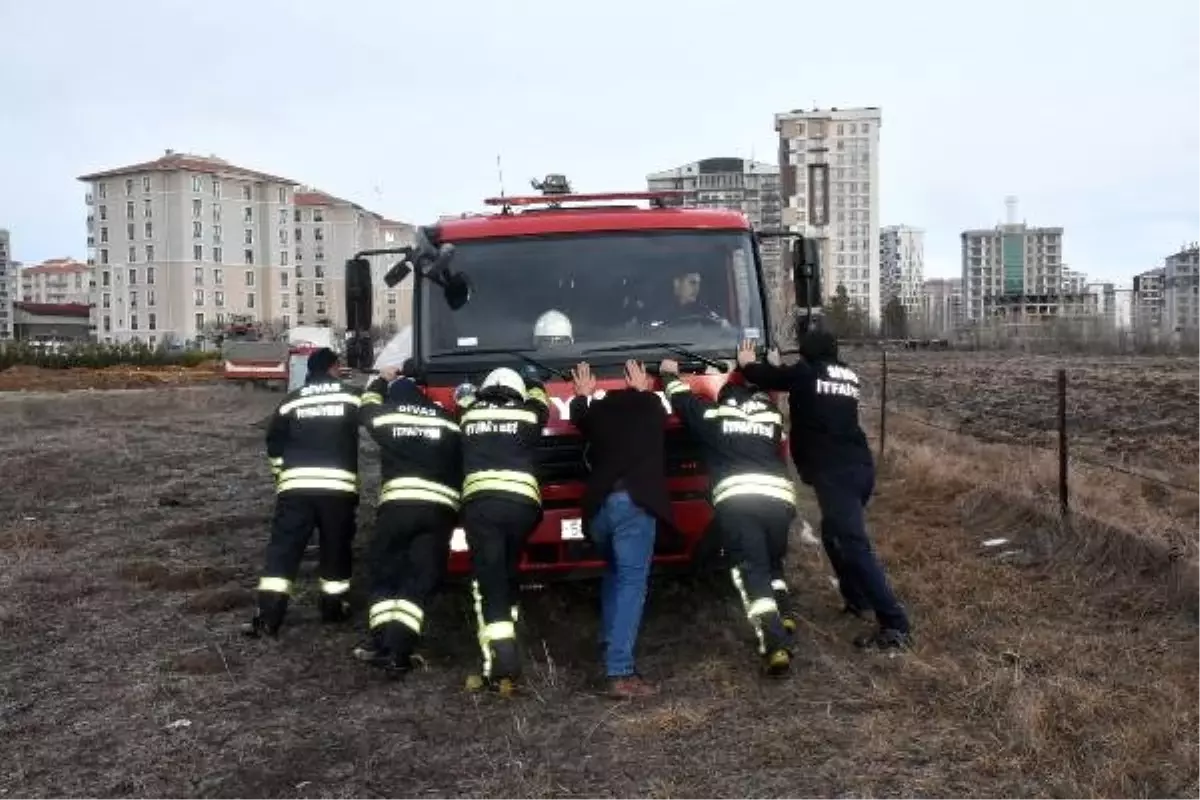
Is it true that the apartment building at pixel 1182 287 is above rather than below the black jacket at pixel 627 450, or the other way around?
above

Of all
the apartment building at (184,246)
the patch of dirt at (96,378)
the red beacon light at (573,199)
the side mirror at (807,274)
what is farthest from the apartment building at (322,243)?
the side mirror at (807,274)

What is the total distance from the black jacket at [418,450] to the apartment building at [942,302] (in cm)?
9904

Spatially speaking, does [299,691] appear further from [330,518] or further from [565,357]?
[565,357]

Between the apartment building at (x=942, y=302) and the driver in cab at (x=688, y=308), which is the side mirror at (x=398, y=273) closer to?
the driver in cab at (x=688, y=308)

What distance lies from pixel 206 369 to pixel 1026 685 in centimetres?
4651

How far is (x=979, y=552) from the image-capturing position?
811 cm

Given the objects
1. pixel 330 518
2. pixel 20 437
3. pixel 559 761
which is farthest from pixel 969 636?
pixel 20 437

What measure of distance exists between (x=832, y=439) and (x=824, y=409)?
0.18 m

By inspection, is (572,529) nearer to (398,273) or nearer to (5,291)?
(398,273)

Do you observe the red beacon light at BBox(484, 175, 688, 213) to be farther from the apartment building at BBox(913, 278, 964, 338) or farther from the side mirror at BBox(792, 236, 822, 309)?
the apartment building at BBox(913, 278, 964, 338)

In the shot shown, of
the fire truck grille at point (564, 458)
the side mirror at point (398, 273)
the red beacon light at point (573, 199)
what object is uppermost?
the red beacon light at point (573, 199)

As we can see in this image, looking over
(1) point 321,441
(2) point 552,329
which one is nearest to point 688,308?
(2) point 552,329

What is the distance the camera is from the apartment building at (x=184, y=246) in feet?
333

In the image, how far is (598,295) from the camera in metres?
6.51
